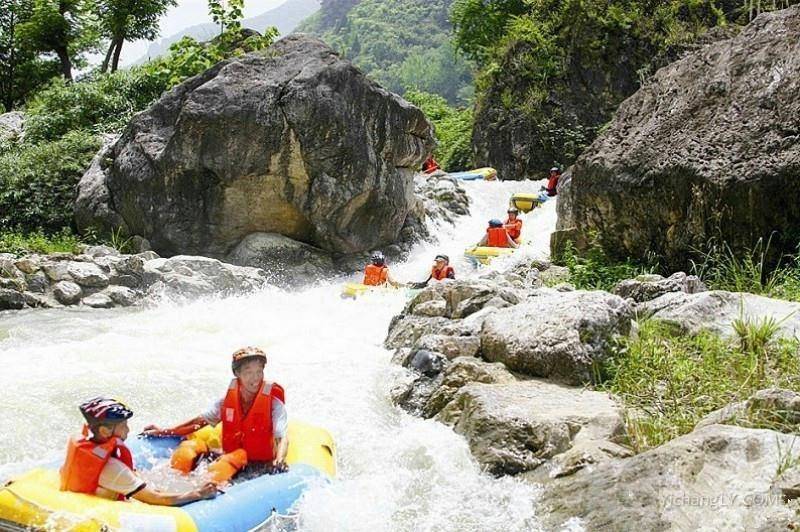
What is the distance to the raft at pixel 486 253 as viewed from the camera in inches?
491

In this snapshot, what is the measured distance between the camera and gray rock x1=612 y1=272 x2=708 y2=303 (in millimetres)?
7137

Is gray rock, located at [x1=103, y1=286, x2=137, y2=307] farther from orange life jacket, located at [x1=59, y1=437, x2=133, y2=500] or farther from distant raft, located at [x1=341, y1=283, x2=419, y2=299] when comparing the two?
orange life jacket, located at [x1=59, y1=437, x2=133, y2=500]

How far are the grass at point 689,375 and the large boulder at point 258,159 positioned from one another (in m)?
8.15

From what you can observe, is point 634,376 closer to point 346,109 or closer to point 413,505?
point 413,505

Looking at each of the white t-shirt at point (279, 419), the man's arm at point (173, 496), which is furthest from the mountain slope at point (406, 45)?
the man's arm at point (173, 496)

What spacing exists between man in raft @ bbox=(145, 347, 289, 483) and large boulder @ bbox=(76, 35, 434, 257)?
28.8ft

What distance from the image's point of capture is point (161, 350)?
7.96m

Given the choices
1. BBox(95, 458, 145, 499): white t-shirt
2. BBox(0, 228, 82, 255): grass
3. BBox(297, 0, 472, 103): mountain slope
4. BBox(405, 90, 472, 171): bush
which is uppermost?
BBox(297, 0, 472, 103): mountain slope

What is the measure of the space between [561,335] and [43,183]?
11670 mm

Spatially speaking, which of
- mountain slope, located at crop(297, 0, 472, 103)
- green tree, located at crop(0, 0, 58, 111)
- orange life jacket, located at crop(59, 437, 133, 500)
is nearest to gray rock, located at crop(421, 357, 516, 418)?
orange life jacket, located at crop(59, 437, 133, 500)

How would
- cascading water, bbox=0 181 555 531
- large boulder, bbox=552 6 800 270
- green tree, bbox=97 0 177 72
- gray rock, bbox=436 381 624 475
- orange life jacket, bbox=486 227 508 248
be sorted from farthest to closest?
1. green tree, bbox=97 0 177 72
2. orange life jacket, bbox=486 227 508 248
3. large boulder, bbox=552 6 800 270
4. gray rock, bbox=436 381 624 475
5. cascading water, bbox=0 181 555 531

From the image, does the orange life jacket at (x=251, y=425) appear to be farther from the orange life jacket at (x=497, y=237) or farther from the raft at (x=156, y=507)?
the orange life jacket at (x=497, y=237)

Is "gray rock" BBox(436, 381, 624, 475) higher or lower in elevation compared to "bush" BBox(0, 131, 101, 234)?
lower

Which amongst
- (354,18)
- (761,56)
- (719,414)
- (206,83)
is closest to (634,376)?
(719,414)
